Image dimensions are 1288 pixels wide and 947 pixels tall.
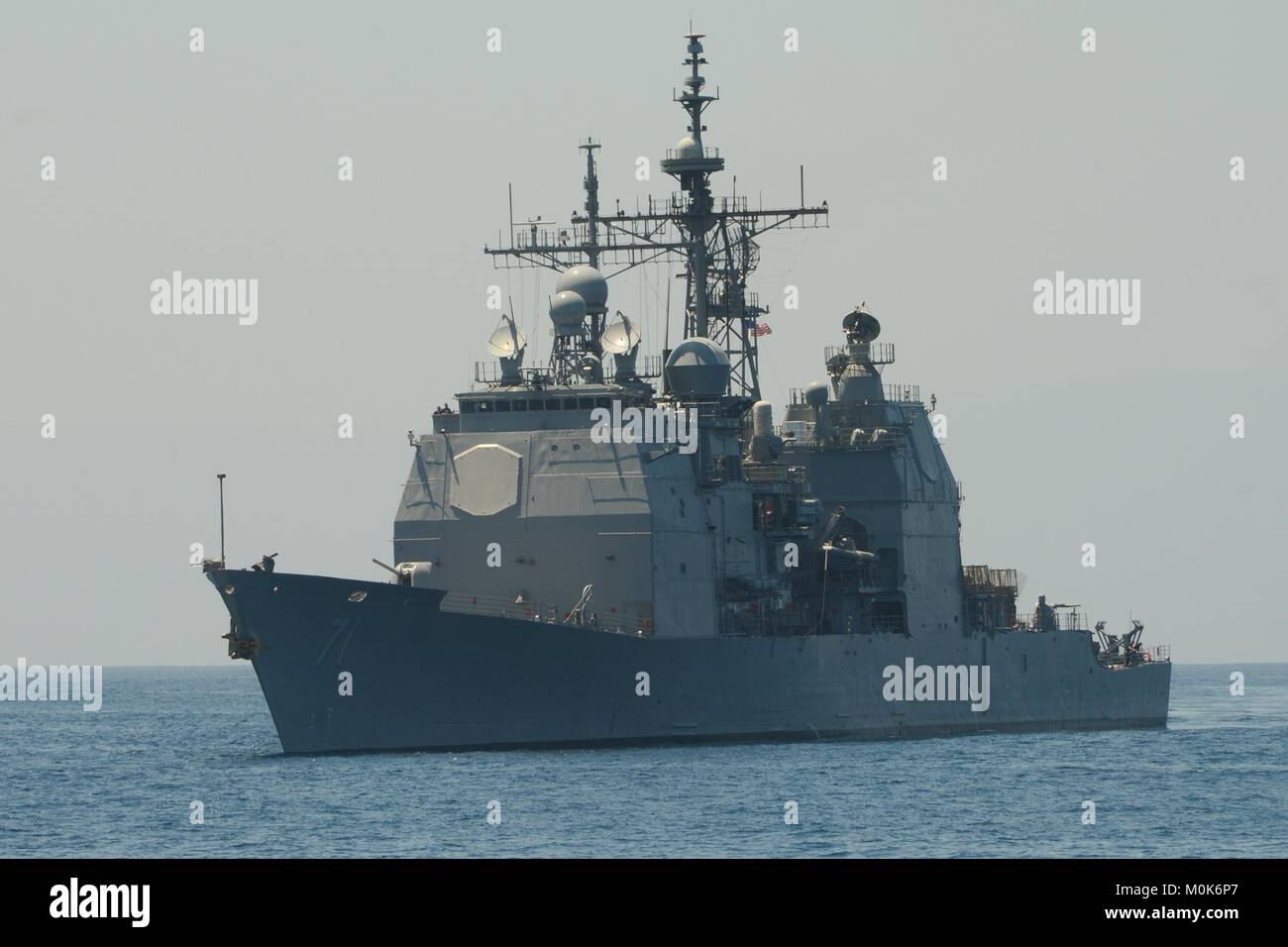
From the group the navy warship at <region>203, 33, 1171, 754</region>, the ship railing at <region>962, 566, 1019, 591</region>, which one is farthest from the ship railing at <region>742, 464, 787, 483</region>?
the ship railing at <region>962, 566, 1019, 591</region>

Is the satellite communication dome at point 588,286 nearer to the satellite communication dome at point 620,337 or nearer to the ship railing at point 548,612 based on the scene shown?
the satellite communication dome at point 620,337

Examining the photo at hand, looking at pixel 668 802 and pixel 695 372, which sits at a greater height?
pixel 695 372

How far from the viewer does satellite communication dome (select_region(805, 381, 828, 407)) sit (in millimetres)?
44719

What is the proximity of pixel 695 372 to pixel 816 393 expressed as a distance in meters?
6.59

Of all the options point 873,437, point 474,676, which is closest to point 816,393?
point 873,437

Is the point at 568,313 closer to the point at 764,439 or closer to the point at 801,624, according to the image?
the point at 764,439

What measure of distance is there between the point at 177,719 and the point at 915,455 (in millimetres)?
31945

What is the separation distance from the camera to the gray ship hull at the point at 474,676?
31922 mm

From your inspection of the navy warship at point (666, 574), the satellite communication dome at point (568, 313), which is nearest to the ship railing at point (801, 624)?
the navy warship at point (666, 574)

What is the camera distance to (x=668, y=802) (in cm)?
2852

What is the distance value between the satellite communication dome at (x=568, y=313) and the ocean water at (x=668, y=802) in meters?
8.21

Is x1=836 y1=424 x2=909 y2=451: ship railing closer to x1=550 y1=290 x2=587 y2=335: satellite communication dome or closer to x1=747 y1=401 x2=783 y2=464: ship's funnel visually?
x1=747 y1=401 x2=783 y2=464: ship's funnel
